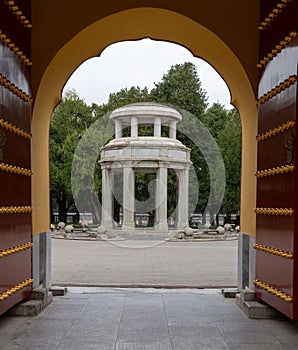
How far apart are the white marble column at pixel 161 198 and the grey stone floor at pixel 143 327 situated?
16.9 m

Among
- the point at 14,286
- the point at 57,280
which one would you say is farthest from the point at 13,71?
the point at 57,280

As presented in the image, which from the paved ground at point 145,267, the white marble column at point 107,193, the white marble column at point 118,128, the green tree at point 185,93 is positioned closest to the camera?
the paved ground at point 145,267

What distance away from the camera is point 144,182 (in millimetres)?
29453

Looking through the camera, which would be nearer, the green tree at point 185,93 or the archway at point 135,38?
the archway at point 135,38

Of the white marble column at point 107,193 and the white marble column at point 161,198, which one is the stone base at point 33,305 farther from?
the white marble column at point 107,193

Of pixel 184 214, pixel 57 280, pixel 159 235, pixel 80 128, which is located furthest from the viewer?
pixel 80 128

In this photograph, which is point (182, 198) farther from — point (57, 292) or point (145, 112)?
point (57, 292)

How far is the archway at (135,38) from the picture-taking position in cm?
562

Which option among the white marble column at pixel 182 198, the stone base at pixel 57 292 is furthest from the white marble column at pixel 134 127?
the stone base at pixel 57 292

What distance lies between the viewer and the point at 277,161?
4539mm

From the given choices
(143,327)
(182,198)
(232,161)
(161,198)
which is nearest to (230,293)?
(143,327)

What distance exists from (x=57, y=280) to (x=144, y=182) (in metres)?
20.3

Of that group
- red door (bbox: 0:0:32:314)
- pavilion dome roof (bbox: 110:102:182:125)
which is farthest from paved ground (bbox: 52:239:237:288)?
pavilion dome roof (bbox: 110:102:182:125)

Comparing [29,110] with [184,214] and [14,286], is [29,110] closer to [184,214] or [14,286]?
[14,286]
